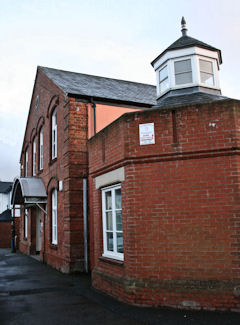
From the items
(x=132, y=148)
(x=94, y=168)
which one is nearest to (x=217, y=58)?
(x=132, y=148)

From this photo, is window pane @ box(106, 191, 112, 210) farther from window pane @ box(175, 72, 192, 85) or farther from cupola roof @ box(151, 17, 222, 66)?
cupola roof @ box(151, 17, 222, 66)

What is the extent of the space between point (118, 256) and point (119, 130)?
9.88ft

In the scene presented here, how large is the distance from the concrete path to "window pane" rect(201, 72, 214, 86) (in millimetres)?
5734

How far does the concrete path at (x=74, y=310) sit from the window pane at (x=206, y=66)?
20.0ft

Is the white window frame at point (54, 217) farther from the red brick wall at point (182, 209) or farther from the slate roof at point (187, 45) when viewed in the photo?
the slate roof at point (187, 45)

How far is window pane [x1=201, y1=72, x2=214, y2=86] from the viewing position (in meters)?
8.22

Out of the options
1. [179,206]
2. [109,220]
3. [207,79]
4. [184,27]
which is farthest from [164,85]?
[109,220]

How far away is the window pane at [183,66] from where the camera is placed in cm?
825

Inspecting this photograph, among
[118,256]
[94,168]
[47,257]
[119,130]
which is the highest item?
[119,130]

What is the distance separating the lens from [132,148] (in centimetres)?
662

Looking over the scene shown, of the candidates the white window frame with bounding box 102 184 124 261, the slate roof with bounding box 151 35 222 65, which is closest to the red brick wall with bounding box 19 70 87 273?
the white window frame with bounding box 102 184 124 261

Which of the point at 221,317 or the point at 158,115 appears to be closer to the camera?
the point at 221,317

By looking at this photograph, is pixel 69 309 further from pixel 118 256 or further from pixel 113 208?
pixel 113 208

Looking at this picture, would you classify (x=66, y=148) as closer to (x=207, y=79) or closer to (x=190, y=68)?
(x=190, y=68)
